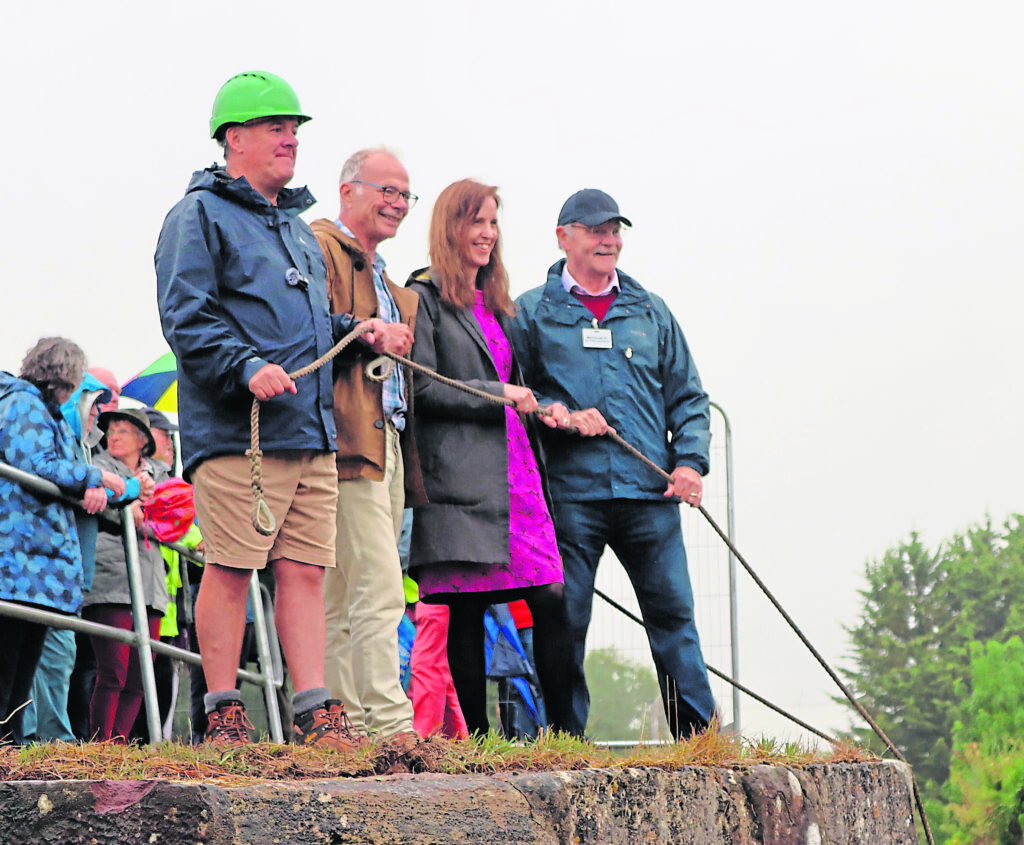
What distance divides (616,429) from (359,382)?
1.09m

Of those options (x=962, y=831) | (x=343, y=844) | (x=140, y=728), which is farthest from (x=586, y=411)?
(x=962, y=831)

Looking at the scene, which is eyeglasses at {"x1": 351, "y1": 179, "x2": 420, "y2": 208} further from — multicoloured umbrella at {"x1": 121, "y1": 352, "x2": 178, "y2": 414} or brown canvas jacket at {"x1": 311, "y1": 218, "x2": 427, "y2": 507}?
multicoloured umbrella at {"x1": 121, "y1": 352, "x2": 178, "y2": 414}

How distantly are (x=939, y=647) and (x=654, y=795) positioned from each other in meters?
61.5

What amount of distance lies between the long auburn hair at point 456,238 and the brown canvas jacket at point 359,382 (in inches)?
6.8

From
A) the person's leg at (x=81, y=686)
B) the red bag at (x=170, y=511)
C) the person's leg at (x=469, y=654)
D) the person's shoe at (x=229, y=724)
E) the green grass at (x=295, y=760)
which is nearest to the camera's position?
the green grass at (x=295, y=760)

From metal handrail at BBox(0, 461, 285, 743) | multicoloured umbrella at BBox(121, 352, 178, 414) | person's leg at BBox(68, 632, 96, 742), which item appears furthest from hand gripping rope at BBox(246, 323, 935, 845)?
multicoloured umbrella at BBox(121, 352, 178, 414)

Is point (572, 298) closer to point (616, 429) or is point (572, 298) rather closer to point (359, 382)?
point (616, 429)

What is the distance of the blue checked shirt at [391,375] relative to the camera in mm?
4270

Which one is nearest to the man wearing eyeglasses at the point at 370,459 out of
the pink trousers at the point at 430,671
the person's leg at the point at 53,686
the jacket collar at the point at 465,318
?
the jacket collar at the point at 465,318

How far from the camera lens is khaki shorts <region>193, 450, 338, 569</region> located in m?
3.58

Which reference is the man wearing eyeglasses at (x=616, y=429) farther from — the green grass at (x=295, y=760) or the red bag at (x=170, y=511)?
the red bag at (x=170, y=511)

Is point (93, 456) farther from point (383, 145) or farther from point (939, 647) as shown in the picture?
point (939, 647)

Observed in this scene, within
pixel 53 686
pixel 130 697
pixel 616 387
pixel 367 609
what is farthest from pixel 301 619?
pixel 130 697

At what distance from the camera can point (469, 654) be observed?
4430 millimetres
